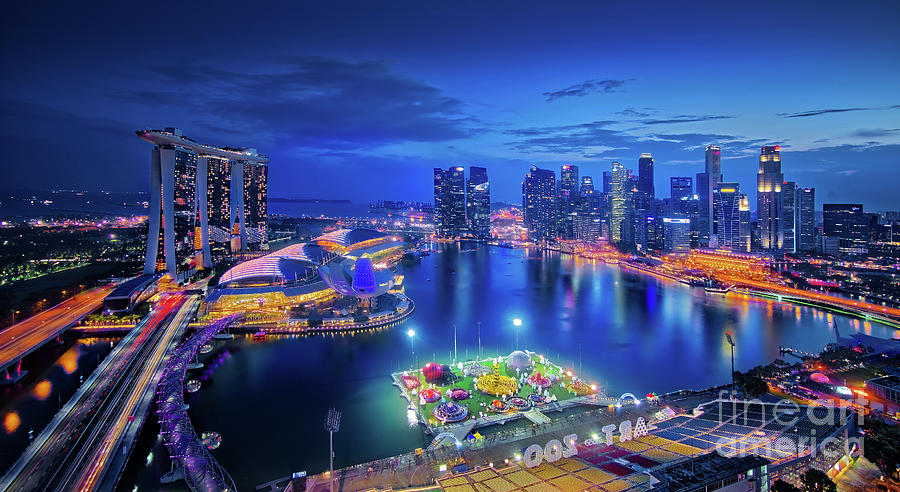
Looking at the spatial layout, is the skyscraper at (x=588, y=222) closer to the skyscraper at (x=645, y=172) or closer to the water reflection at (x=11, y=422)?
the skyscraper at (x=645, y=172)

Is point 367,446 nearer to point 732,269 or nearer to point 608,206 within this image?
point 732,269

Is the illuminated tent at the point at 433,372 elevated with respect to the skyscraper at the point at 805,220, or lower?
lower

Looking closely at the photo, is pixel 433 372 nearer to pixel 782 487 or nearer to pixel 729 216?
pixel 782 487

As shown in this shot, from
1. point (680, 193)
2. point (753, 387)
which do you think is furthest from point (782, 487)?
point (680, 193)

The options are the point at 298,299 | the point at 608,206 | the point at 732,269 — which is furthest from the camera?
the point at 608,206

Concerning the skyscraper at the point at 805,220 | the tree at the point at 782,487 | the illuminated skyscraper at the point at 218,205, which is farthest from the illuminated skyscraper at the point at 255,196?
the skyscraper at the point at 805,220

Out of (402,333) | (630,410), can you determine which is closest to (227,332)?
(402,333)
